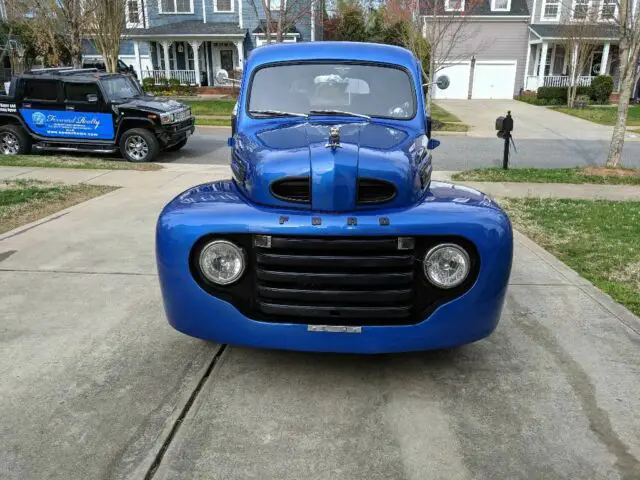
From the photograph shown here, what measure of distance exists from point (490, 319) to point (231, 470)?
1607 millimetres

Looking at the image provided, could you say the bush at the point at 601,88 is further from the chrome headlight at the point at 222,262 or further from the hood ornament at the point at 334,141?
the chrome headlight at the point at 222,262

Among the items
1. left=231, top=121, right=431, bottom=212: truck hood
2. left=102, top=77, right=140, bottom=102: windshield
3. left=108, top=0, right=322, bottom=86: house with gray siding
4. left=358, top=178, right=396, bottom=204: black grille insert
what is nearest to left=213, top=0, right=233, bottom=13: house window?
left=108, top=0, right=322, bottom=86: house with gray siding

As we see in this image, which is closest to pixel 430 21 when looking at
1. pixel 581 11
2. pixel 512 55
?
pixel 581 11

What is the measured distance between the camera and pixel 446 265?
2.96 meters

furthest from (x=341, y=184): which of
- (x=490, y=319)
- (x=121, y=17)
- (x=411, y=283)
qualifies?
(x=121, y=17)

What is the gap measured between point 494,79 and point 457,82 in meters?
2.20

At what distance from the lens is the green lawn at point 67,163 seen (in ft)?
35.4

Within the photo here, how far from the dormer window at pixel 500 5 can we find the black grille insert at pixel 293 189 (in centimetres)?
3263

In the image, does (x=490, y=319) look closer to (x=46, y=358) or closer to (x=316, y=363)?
(x=316, y=363)

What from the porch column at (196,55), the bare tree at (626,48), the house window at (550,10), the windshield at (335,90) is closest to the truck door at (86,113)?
the windshield at (335,90)

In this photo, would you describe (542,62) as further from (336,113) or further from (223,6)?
(336,113)

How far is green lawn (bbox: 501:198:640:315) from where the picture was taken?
502 centimetres

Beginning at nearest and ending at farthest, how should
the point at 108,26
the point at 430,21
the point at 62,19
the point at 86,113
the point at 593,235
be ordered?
A: the point at 593,235 < the point at 86,113 < the point at 108,26 < the point at 62,19 < the point at 430,21

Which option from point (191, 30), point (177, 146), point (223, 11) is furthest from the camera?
point (223, 11)
